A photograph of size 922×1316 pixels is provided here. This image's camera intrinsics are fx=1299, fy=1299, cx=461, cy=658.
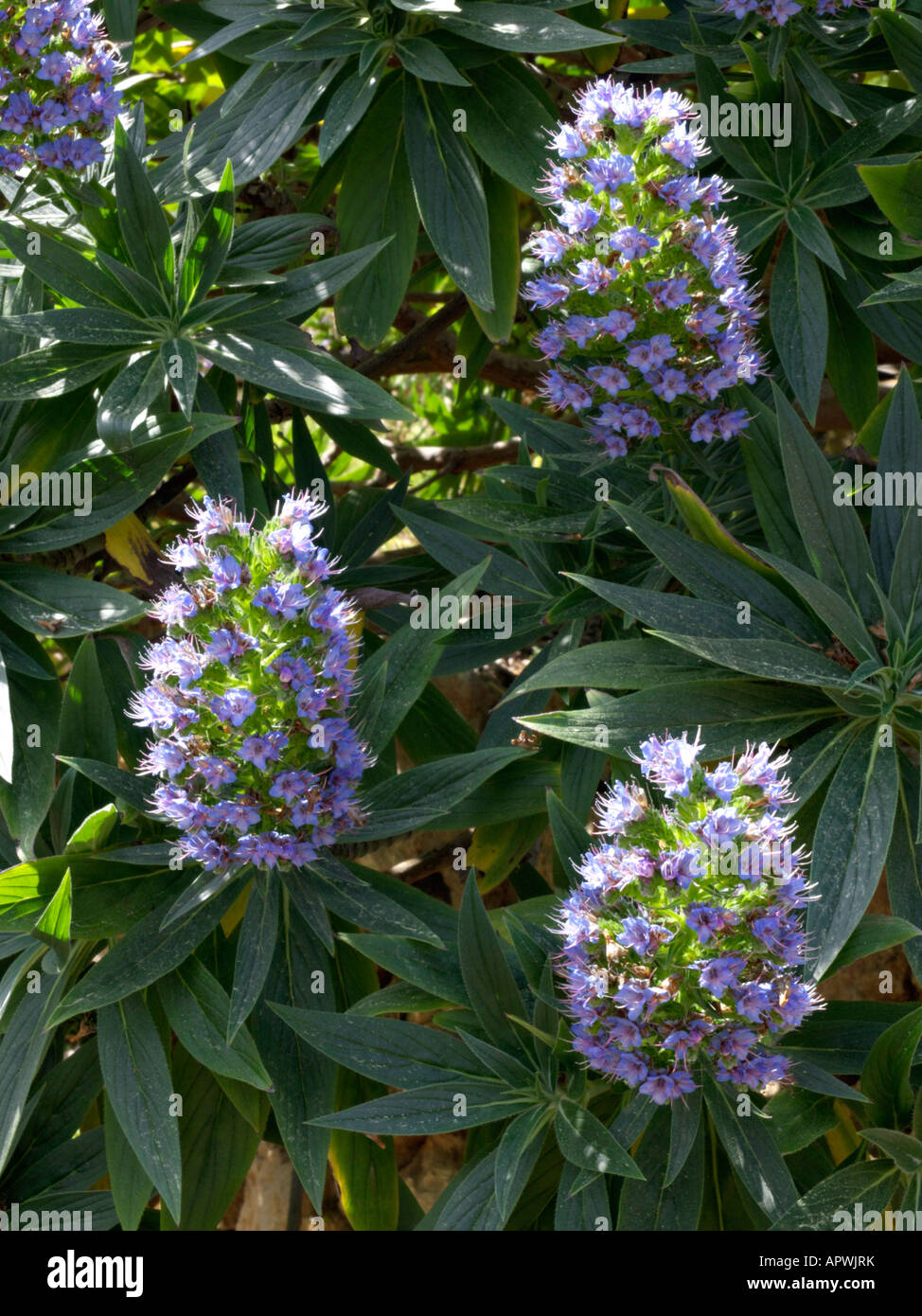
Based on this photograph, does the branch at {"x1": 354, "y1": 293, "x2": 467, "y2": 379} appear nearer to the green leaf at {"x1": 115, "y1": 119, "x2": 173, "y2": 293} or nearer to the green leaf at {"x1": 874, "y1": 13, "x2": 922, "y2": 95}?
the green leaf at {"x1": 115, "y1": 119, "x2": 173, "y2": 293}

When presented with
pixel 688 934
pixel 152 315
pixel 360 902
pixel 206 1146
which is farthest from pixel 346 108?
pixel 206 1146

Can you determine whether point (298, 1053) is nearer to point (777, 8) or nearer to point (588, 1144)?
point (588, 1144)

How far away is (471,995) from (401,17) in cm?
205

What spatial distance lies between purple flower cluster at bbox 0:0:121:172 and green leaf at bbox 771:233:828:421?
1.35 meters

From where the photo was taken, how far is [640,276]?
6.93ft

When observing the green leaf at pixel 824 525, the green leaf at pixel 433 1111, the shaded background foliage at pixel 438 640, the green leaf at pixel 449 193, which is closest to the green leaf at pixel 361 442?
the shaded background foliage at pixel 438 640

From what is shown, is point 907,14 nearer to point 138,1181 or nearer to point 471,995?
point 471,995

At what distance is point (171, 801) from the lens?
194 cm

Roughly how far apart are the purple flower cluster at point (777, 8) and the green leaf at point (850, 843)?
4.85 feet

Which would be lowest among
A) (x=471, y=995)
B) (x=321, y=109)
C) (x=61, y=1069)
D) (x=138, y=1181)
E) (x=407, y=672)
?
(x=138, y=1181)

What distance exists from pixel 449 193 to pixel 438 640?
1.06m

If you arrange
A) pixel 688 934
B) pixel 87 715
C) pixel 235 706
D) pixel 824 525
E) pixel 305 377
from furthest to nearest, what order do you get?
pixel 305 377, pixel 87 715, pixel 824 525, pixel 235 706, pixel 688 934

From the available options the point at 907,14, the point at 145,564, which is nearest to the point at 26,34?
the point at 145,564

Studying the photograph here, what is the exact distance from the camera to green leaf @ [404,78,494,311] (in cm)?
268
